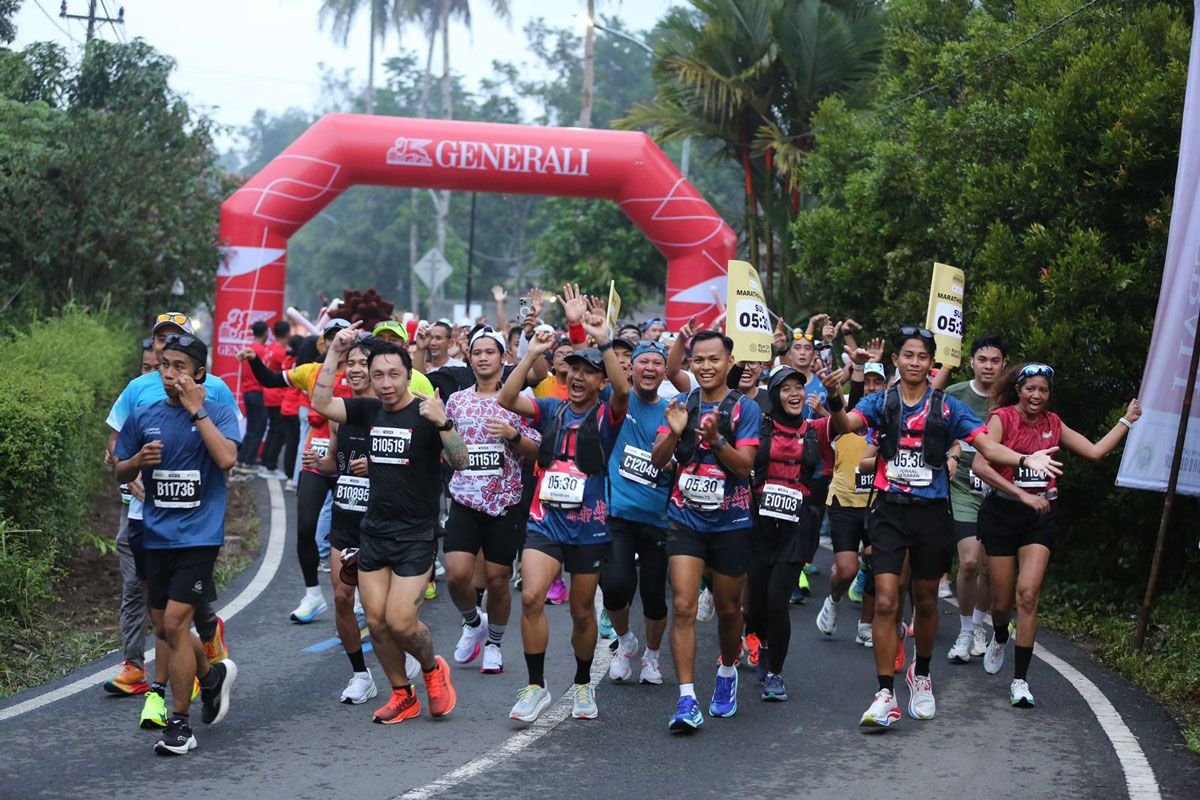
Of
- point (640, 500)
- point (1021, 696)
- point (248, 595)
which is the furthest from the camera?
point (248, 595)

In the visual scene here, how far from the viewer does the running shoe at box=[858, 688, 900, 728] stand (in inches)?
322

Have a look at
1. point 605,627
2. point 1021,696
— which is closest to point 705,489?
point 1021,696

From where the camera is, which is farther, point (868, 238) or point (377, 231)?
point (377, 231)

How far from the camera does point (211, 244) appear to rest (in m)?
22.8

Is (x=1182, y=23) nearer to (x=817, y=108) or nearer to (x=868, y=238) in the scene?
(x=868, y=238)

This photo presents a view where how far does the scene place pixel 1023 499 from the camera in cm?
898

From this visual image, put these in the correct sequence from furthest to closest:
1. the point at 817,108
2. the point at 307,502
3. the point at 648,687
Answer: the point at 817,108
the point at 307,502
the point at 648,687

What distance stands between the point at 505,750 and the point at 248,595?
15.9 ft

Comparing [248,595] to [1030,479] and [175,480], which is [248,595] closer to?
[175,480]

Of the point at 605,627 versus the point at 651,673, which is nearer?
the point at 651,673

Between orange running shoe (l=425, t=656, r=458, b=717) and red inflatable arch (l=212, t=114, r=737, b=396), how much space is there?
14.7m

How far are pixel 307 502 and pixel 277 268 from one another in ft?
43.1

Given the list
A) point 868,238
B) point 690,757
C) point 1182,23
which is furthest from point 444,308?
point 690,757

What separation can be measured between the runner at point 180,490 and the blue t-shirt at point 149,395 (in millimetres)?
106
